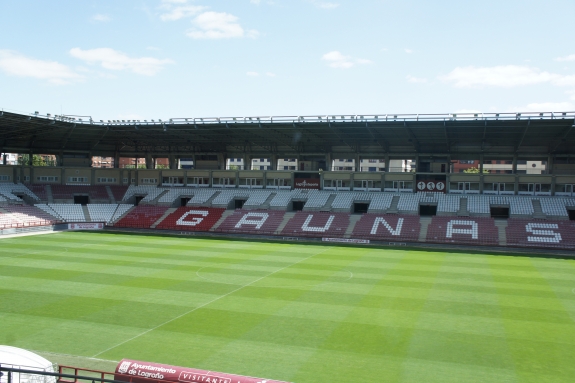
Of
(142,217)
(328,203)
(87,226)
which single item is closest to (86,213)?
(87,226)

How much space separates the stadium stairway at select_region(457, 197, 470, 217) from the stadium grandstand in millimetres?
134

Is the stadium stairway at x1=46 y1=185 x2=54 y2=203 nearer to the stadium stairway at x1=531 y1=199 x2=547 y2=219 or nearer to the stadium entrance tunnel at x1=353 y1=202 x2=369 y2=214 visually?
the stadium entrance tunnel at x1=353 y1=202 x2=369 y2=214

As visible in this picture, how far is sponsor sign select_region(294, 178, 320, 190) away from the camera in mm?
59531

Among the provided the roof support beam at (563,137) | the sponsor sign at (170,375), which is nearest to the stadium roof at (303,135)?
the roof support beam at (563,137)

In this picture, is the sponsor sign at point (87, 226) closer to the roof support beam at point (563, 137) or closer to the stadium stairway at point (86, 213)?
the stadium stairway at point (86, 213)

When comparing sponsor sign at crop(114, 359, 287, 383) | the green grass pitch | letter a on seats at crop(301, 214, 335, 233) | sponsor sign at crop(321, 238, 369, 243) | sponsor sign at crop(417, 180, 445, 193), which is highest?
sponsor sign at crop(417, 180, 445, 193)

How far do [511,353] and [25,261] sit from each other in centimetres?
3012

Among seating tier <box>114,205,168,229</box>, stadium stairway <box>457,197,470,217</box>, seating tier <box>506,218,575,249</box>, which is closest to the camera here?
seating tier <box>506,218,575,249</box>

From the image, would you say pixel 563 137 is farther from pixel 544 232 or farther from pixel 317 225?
pixel 317 225

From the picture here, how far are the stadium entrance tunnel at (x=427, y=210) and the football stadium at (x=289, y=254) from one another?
127 mm

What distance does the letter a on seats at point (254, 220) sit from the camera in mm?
51969

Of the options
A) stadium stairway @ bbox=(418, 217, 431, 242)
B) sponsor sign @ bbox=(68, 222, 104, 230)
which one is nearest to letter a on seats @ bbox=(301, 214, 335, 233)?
stadium stairway @ bbox=(418, 217, 431, 242)

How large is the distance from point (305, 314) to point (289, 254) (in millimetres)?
17001

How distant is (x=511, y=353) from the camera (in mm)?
16516
